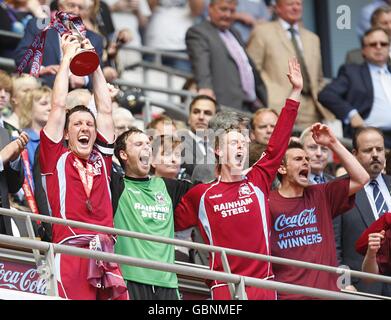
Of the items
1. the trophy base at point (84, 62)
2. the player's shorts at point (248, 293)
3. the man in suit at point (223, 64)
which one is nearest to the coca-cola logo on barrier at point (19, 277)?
the player's shorts at point (248, 293)

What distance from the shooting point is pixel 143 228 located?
1174cm

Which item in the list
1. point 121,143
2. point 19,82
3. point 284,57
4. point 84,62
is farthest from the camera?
point 284,57

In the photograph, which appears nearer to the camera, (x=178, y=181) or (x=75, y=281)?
(x=75, y=281)

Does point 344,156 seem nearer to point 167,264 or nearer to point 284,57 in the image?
point 167,264

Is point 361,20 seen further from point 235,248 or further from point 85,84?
point 235,248

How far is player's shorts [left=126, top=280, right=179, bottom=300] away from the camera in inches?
452

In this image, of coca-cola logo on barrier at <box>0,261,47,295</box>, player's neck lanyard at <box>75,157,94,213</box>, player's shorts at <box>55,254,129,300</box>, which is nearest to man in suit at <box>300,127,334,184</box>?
player's neck lanyard at <box>75,157,94,213</box>

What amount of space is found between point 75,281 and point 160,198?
120cm

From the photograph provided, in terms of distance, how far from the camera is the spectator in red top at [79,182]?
1114cm

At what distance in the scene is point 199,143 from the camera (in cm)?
1414

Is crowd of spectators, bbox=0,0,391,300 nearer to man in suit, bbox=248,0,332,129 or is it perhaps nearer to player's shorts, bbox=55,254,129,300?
player's shorts, bbox=55,254,129,300

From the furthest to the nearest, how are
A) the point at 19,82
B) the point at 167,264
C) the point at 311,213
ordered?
the point at 19,82 < the point at 311,213 < the point at 167,264

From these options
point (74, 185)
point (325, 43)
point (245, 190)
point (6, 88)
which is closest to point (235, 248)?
point (245, 190)

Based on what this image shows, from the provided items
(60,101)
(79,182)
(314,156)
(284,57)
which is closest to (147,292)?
(79,182)
